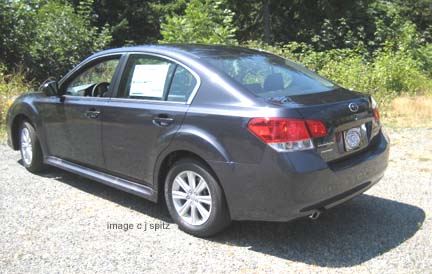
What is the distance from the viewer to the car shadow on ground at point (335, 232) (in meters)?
3.85

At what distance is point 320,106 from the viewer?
12.4 feet

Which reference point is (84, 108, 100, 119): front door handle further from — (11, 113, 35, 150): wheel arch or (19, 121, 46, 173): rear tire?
(11, 113, 35, 150): wheel arch

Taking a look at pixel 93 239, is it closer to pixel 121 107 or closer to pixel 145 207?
pixel 145 207

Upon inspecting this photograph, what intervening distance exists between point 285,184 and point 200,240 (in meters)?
1.03

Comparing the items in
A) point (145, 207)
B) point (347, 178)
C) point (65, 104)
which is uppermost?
point (65, 104)

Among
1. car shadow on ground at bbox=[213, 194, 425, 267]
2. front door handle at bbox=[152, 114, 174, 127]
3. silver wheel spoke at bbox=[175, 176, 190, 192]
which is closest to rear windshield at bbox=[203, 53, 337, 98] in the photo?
front door handle at bbox=[152, 114, 174, 127]

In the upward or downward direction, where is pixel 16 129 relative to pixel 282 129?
downward

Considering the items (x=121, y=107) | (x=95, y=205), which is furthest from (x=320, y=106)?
(x=95, y=205)

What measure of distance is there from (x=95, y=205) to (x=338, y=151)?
2.65 meters

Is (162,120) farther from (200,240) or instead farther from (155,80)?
(200,240)

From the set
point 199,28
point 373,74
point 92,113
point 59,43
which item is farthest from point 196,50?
point 59,43

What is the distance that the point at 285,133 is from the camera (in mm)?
3568

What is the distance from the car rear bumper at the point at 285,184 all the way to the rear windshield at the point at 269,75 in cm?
65

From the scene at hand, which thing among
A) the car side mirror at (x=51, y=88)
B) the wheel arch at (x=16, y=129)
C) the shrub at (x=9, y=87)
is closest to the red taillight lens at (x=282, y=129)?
the car side mirror at (x=51, y=88)
